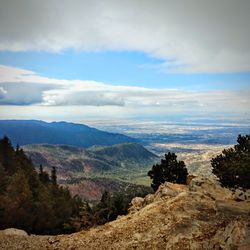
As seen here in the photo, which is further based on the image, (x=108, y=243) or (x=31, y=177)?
(x=31, y=177)

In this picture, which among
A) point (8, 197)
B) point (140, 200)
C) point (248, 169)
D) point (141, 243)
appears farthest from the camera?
point (8, 197)

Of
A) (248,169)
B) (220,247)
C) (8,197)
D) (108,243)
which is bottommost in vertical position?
(8,197)

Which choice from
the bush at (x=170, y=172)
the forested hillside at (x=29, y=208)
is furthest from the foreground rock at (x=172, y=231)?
the forested hillside at (x=29, y=208)

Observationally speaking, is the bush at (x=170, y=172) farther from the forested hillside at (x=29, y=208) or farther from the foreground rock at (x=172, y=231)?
the foreground rock at (x=172, y=231)

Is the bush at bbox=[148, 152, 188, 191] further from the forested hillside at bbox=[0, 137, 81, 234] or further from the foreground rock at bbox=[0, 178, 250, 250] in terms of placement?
the foreground rock at bbox=[0, 178, 250, 250]

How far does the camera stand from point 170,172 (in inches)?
2648

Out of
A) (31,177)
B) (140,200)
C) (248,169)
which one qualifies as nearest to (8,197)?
(31,177)

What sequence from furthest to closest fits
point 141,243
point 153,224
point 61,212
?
point 61,212 < point 153,224 < point 141,243

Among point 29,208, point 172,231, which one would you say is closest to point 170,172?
point 172,231

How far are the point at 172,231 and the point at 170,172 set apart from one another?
1426 inches

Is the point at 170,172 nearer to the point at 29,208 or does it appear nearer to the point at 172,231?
the point at 172,231

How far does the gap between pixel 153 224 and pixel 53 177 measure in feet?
356

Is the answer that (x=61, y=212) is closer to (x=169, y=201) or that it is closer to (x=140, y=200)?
(x=140, y=200)

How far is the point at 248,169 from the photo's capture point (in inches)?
1431
